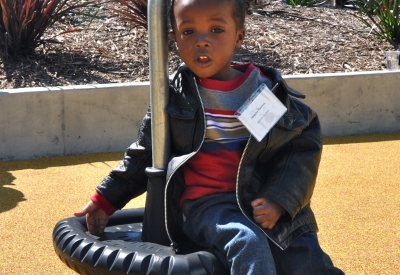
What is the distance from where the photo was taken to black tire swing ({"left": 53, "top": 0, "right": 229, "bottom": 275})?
2.36 meters

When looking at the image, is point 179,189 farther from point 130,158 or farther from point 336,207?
point 336,207

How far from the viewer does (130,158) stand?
2.87m

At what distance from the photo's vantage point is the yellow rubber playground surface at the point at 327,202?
3.67 metres

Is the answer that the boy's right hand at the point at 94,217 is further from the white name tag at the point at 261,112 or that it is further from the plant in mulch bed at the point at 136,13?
the plant in mulch bed at the point at 136,13

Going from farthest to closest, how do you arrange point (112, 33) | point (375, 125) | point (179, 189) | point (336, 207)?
point (112, 33)
point (375, 125)
point (336, 207)
point (179, 189)

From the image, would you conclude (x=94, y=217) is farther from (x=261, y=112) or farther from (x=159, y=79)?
(x=261, y=112)

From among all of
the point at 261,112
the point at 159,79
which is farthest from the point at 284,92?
the point at 159,79

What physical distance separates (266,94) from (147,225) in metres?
0.67

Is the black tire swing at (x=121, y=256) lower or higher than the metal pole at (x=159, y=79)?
lower

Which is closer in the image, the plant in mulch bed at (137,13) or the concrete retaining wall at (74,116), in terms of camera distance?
the concrete retaining wall at (74,116)

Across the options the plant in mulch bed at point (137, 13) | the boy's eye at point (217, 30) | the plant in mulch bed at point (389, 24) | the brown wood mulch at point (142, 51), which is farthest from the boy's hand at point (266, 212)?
the plant in mulch bed at point (389, 24)

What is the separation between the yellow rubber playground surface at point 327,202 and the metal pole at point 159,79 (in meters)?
Result: 1.14

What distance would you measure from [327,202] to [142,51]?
3117 mm

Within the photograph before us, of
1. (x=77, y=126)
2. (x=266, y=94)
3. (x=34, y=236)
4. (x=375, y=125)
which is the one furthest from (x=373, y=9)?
(x=266, y=94)
